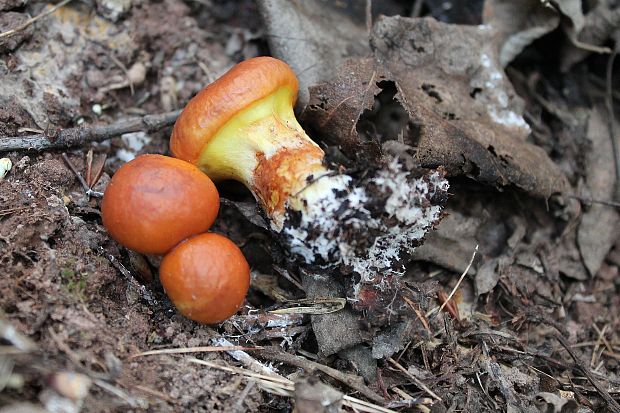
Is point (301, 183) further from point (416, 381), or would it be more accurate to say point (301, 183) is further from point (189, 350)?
point (416, 381)

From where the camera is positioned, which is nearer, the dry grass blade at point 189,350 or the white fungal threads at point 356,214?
the dry grass blade at point 189,350

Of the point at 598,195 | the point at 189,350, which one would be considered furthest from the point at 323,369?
the point at 598,195

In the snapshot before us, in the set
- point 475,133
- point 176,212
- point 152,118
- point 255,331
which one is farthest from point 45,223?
point 475,133

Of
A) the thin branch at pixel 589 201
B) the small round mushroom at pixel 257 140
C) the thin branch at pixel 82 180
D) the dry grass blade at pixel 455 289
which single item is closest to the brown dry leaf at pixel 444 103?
the thin branch at pixel 589 201

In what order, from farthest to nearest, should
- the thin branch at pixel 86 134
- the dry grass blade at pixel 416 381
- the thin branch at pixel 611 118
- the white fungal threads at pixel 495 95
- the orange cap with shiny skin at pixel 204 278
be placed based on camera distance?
the thin branch at pixel 611 118, the white fungal threads at pixel 495 95, the thin branch at pixel 86 134, the dry grass blade at pixel 416 381, the orange cap with shiny skin at pixel 204 278

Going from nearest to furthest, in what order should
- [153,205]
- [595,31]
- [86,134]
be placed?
[153,205]
[86,134]
[595,31]

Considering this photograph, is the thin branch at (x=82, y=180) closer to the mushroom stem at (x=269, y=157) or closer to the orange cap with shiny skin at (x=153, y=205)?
the orange cap with shiny skin at (x=153, y=205)

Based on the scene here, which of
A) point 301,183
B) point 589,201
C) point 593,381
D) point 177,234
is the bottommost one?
point 593,381

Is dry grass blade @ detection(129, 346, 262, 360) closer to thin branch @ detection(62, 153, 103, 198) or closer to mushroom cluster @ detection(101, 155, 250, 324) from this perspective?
mushroom cluster @ detection(101, 155, 250, 324)
